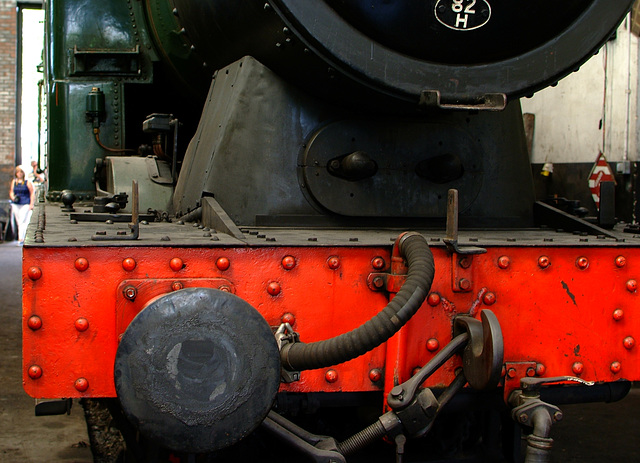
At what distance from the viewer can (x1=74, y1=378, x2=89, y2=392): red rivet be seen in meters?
1.74

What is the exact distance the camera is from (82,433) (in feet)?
11.9

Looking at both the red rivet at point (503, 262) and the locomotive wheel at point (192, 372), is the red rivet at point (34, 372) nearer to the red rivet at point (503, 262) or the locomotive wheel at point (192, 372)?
the locomotive wheel at point (192, 372)

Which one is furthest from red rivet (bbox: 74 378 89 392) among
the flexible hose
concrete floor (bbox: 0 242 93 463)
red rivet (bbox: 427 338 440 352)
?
concrete floor (bbox: 0 242 93 463)

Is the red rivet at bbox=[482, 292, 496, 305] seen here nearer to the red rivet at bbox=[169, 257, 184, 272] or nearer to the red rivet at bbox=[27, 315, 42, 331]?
the red rivet at bbox=[169, 257, 184, 272]

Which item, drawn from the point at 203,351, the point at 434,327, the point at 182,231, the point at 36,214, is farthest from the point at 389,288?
the point at 36,214

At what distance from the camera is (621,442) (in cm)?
363

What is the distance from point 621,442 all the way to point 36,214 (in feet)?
9.65

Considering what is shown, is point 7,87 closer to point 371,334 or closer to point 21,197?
point 21,197

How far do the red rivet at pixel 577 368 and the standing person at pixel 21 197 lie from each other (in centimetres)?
1240

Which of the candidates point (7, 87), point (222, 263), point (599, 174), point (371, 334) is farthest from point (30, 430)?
point (7, 87)

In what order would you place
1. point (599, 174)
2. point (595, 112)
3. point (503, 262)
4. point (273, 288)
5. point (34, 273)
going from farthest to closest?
point (595, 112) < point (599, 174) < point (503, 262) < point (273, 288) < point (34, 273)

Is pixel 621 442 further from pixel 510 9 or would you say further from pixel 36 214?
pixel 36 214

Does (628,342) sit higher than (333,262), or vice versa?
(333,262)

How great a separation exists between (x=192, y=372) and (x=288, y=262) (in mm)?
395
